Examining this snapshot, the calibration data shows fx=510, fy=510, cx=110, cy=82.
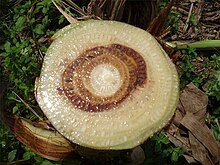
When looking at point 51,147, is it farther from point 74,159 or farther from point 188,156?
point 188,156

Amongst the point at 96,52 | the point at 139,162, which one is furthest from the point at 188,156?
the point at 96,52

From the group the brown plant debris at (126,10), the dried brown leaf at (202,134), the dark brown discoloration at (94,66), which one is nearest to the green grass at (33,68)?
the dried brown leaf at (202,134)

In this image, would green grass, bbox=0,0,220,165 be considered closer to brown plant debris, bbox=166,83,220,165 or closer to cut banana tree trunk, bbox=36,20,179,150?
brown plant debris, bbox=166,83,220,165

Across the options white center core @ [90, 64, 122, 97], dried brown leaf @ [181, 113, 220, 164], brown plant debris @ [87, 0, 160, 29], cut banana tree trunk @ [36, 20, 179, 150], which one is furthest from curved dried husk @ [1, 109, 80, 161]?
brown plant debris @ [87, 0, 160, 29]

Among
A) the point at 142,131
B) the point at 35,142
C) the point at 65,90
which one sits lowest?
the point at 35,142

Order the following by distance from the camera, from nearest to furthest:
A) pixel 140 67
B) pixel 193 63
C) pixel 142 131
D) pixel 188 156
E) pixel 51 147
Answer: pixel 142 131, pixel 140 67, pixel 51 147, pixel 188 156, pixel 193 63

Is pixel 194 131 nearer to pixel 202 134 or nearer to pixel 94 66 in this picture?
pixel 202 134

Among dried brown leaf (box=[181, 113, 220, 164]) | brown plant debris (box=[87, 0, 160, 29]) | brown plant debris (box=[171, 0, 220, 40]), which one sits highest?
brown plant debris (box=[87, 0, 160, 29])
